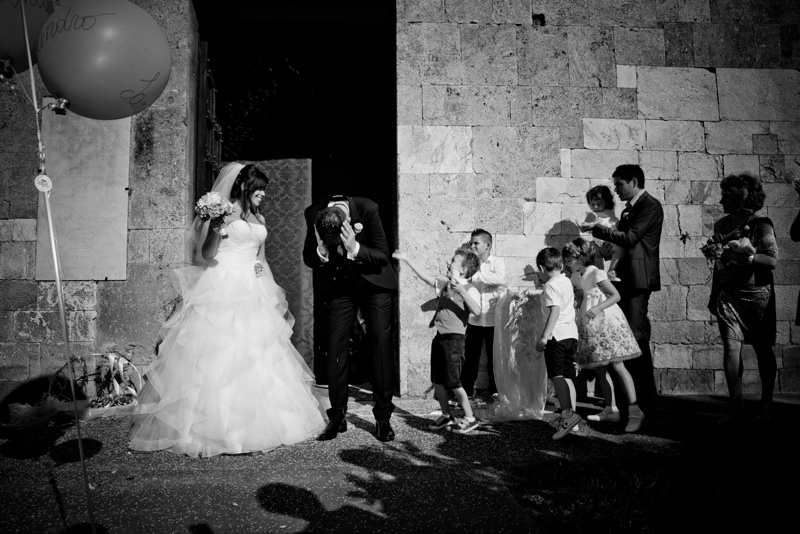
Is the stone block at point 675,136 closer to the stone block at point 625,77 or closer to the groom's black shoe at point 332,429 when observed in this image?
the stone block at point 625,77

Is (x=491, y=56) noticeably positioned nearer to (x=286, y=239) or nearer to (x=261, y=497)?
(x=286, y=239)

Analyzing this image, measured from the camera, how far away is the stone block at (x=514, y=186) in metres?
6.00

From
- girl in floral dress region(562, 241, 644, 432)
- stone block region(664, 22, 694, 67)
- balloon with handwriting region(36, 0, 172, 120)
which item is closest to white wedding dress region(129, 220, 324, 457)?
balloon with handwriting region(36, 0, 172, 120)

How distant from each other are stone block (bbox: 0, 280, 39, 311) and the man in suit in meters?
5.71

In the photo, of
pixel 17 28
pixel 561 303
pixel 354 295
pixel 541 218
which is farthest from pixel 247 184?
pixel 541 218

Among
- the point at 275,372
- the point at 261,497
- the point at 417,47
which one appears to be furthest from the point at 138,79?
the point at 417,47

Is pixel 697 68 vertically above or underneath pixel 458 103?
above

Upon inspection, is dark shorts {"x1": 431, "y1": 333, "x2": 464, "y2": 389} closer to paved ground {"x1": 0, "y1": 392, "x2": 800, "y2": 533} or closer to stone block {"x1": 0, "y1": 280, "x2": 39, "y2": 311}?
paved ground {"x1": 0, "y1": 392, "x2": 800, "y2": 533}

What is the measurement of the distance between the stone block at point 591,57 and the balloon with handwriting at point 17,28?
4.99 meters

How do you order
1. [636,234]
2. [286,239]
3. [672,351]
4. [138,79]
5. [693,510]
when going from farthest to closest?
1. [286,239]
2. [672,351]
3. [636,234]
4. [138,79]
5. [693,510]

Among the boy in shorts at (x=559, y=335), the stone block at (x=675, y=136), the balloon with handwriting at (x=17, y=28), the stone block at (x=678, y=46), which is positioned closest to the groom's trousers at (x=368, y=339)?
the boy in shorts at (x=559, y=335)

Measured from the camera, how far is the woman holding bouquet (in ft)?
14.4

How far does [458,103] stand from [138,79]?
3504 millimetres

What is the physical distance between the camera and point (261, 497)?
9.82ft
